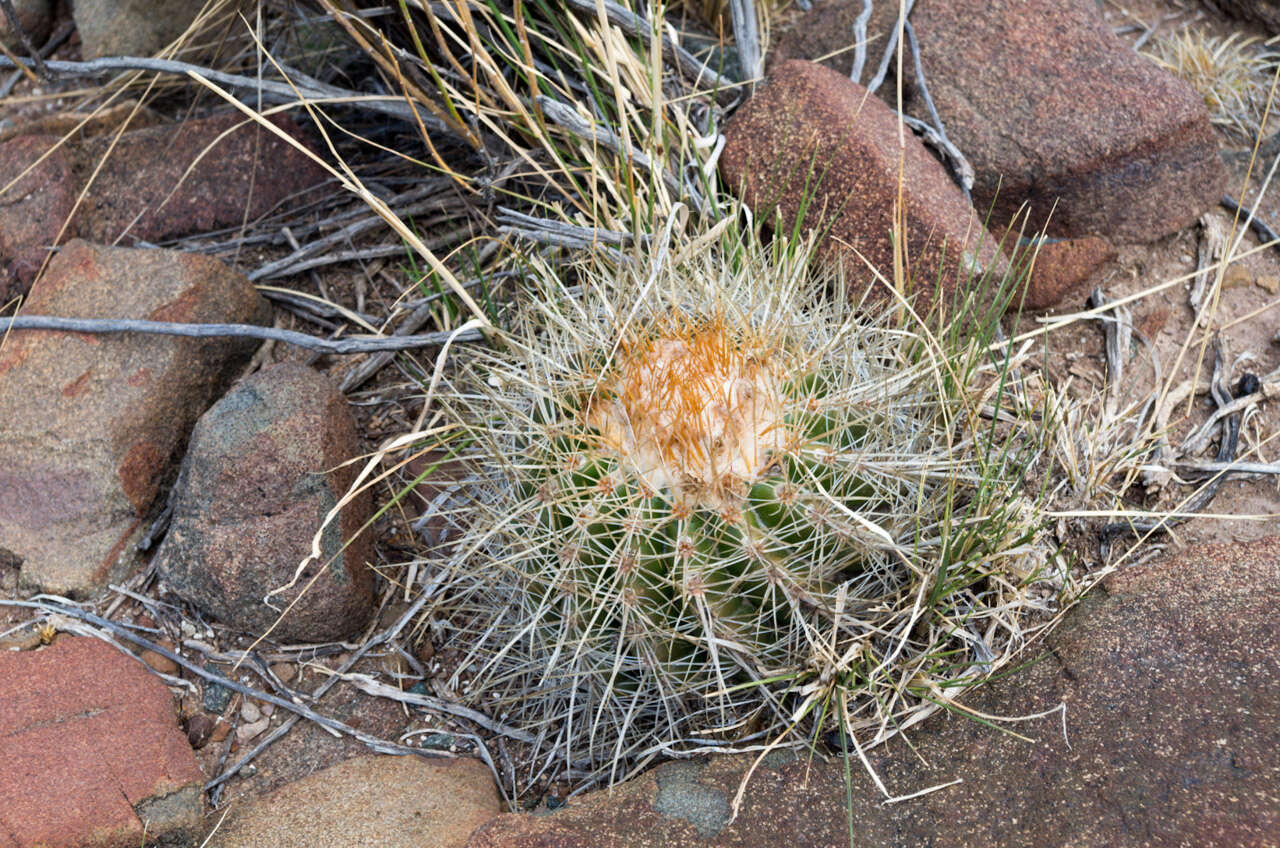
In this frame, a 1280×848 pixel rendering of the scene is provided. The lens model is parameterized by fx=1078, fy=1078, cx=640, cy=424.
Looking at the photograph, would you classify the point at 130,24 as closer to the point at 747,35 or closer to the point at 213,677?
the point at 747,35

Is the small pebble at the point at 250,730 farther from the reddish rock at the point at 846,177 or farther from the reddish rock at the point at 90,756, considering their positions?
the reddish rock at the point at 846,177

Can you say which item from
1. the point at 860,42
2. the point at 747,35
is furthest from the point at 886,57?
the point at 747,35

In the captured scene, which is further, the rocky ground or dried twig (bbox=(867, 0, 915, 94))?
dried twig (bbox=(867, 0, 915, 94))

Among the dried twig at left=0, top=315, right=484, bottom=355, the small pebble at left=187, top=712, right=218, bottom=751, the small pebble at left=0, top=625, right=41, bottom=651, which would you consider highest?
the dried twig at left=0, top=315, right=484, bottom=355

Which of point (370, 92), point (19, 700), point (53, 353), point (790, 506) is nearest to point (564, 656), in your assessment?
point (790, 506)

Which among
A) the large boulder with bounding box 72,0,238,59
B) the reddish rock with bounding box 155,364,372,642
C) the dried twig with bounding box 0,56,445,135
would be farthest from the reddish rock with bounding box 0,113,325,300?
the reddish rock with bounding box 155,364,372,642

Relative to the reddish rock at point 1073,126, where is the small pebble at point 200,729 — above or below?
below

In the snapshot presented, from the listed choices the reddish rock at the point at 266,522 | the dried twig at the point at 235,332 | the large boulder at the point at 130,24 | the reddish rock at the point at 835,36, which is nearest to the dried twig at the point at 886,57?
the reddish rock at the point at 835,36

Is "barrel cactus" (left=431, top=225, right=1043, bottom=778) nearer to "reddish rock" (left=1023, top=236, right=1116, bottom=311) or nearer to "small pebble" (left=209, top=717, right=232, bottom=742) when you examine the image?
"small pebble" (left=209, top=717, right=232, bottom=742)

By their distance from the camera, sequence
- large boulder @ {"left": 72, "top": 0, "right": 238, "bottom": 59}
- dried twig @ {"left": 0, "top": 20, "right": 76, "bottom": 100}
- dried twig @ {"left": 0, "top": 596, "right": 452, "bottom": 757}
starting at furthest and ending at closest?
dried twig @ {"left": 0, "top": 20, "right": 76, "bottom": 100} → large boulder @ {"left": 72, "top": 0, "right": 238, "bottom": 59} → dried twig @ {"left": 0, "top": 596, "right": 452, "bottom": 757}
